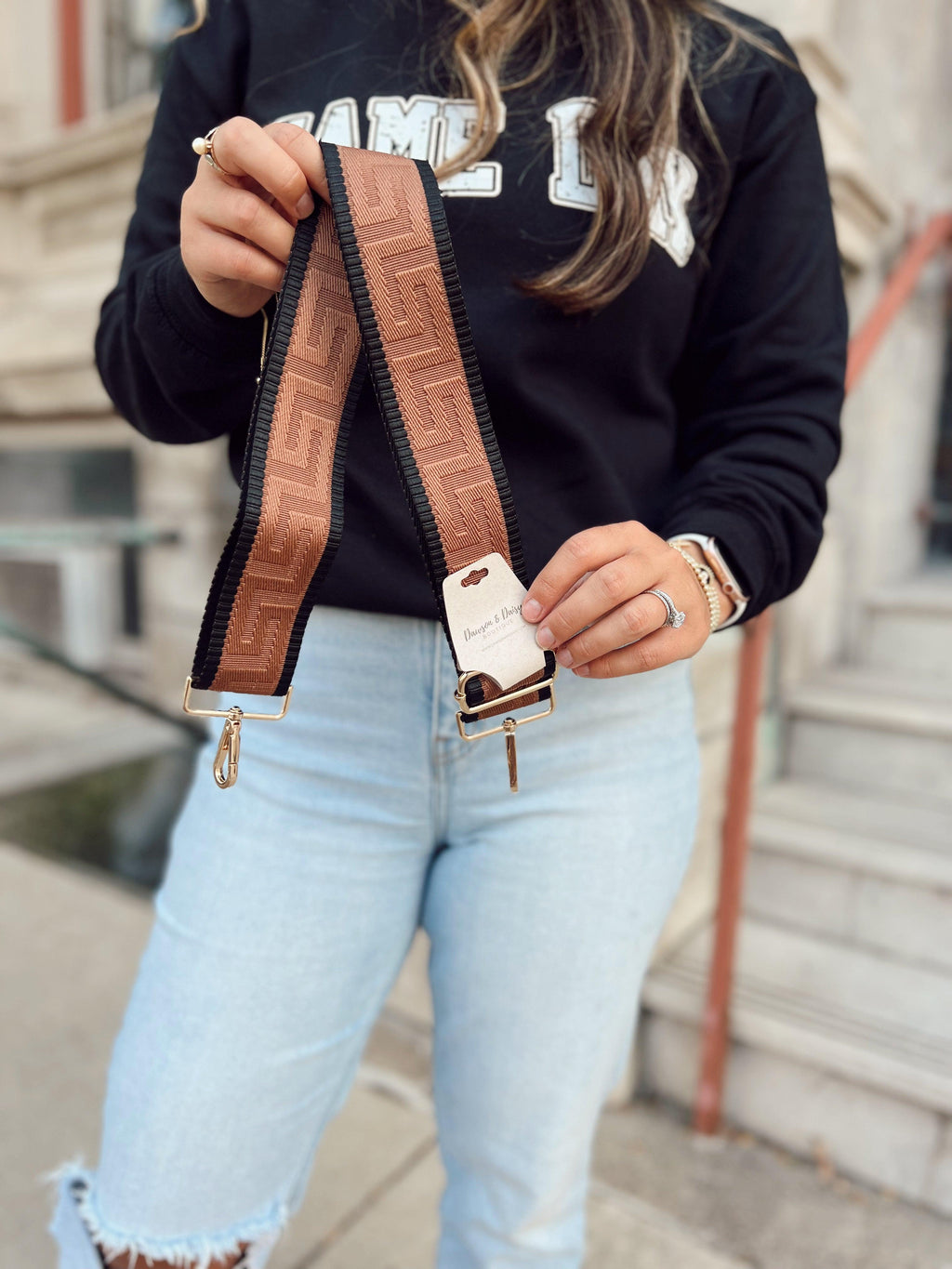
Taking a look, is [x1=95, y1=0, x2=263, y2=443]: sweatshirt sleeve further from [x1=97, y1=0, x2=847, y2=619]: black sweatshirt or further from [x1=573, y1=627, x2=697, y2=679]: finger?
[x1=573, y1=627, x2=697, y2=679]: finger

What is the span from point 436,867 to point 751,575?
1.44 feet

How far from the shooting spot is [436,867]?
39.6 inches

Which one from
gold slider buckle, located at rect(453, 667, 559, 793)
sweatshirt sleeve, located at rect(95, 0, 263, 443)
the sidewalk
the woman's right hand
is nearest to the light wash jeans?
gold slider buckle, located at rect(453, 667, 559, 793)

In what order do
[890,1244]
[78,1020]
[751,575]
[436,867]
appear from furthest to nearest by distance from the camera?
[78,1020] → [890,1244] → [436,867] → [751,575]

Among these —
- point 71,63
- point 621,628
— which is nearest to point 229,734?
point 621,628

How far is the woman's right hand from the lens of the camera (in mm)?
684

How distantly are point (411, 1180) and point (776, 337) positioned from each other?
166 centimetres

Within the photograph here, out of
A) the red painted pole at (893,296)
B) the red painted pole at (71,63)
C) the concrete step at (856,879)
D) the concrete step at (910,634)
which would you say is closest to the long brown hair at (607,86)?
the red painted pole at (893,296)

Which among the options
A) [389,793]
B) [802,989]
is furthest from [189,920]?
[802,989]

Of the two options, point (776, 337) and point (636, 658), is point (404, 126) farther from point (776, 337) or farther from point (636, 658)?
point (636, 658)

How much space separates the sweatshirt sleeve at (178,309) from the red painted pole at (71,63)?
4.27 meters

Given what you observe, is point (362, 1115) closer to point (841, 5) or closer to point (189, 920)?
point (189, 920)

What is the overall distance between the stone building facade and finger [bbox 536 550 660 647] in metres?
1.43

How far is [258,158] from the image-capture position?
681 mm
